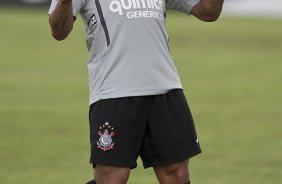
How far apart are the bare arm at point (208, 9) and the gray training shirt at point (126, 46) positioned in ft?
1.41

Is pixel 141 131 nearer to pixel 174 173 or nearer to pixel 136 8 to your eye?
pixel 174 173

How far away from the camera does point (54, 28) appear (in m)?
5.77

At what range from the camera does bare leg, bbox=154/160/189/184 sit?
19.7 ft

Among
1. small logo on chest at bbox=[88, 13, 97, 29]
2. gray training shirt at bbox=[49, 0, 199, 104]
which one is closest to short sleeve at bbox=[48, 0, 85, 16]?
gray training shirt at bbox=[49, 0, 199, 104]

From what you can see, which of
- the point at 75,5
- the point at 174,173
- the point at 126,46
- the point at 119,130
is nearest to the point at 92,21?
the point at 75,5

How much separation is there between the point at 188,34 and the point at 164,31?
24.5 metres

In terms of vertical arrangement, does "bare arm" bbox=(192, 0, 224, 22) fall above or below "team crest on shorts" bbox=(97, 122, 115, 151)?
above

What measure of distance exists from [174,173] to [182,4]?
116 cm

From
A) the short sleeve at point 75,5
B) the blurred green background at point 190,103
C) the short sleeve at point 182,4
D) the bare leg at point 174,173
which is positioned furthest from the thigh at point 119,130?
the blurred green background at point 190,103

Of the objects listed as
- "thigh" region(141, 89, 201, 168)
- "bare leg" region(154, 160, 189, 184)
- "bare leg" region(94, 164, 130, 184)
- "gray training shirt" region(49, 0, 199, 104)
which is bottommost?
"bare leg" region(154, 160, 189, 184)

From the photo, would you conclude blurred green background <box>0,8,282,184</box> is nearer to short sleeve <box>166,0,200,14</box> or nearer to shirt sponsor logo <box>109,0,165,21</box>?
short sleeve <box>166,0,200,14</box>

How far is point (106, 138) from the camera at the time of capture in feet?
19.3

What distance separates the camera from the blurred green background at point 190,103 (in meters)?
10.1

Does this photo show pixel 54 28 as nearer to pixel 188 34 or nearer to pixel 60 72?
pixel 60 72
